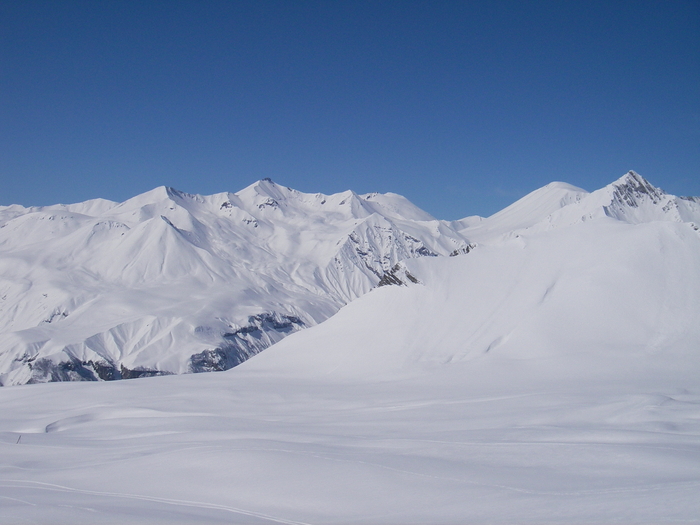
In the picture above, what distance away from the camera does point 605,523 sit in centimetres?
805

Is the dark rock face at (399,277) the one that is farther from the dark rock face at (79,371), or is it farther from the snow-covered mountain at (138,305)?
the dark rock face at (79,371)

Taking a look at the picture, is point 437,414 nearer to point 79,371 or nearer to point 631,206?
point 631,206

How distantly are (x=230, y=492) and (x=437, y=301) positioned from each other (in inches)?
1296

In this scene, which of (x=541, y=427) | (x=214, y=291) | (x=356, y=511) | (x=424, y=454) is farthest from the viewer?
(x=214, y=291)

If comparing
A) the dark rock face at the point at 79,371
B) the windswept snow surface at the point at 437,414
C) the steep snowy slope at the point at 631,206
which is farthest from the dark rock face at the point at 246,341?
the windswept snow surface at the point at 437,414

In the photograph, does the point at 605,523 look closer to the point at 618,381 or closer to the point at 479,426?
the point at 479,426

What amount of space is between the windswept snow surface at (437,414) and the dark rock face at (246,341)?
8115cm

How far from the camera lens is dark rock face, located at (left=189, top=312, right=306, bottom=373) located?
409ft

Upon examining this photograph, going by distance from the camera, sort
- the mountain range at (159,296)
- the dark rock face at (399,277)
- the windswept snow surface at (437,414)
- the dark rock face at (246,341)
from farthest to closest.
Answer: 1. the dark rock face at (246,341)
2. the mountain range at (159,296)
3. the dark rock face at (399,277)
4. the windswept snow surface at (437,414)

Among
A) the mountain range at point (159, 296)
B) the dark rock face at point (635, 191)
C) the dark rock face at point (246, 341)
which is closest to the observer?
the dark rock face at point (635, 191)

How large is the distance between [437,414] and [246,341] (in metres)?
126

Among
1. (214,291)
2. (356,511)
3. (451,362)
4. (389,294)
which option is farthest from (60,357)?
(356,511)

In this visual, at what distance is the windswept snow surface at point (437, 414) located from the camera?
31.8 feet

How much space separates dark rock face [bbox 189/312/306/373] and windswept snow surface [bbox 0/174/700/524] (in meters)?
81.1
